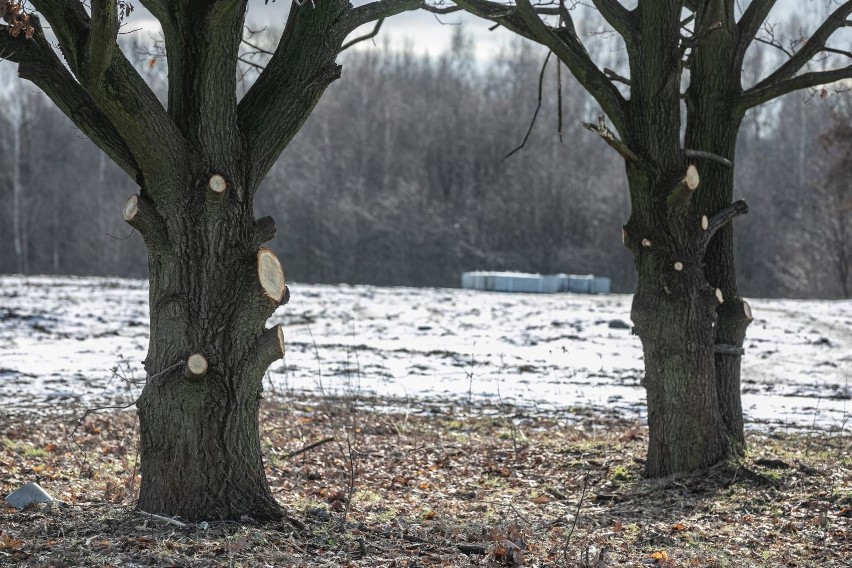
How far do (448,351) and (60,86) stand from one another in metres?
10.8

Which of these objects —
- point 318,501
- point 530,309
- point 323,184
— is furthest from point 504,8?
point 323,184

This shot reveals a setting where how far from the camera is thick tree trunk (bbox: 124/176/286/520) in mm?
5312

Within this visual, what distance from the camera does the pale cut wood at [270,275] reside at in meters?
5.39

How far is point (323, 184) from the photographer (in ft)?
176

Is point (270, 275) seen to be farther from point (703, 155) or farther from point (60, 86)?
point (703, 155)

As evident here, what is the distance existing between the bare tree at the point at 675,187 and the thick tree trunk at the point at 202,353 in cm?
305

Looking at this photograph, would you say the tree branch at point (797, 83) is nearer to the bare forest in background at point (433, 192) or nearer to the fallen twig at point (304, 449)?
the fallen twig at point (304, 449)

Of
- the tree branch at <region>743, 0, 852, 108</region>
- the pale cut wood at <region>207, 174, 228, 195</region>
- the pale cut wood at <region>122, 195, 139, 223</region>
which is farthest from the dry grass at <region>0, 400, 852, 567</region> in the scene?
the tree branch at <region>743, 0, 852, 108</region>

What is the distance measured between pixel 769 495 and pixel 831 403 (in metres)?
5.19

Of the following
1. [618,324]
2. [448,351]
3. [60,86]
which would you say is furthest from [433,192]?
[60,86]

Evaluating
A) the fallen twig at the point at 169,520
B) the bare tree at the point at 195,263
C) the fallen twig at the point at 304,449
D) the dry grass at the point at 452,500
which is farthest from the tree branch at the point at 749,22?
the fallen twig at the point at 169,520

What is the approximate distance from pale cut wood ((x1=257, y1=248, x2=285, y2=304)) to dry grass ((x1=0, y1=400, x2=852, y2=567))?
1313mm

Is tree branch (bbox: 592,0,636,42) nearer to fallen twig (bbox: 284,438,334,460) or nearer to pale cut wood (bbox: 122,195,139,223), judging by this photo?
pale cut wood (bbox: 122,195,139,223)

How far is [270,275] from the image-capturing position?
17.9 feet
